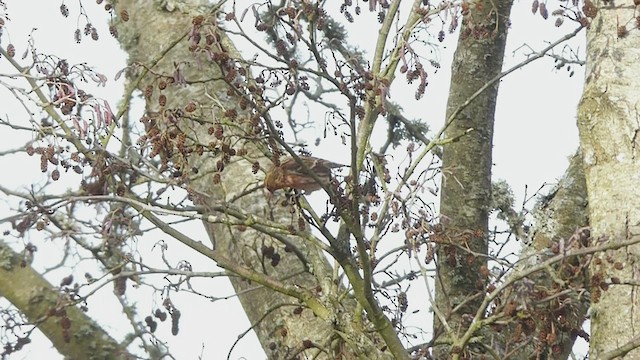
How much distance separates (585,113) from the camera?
342 centimetres

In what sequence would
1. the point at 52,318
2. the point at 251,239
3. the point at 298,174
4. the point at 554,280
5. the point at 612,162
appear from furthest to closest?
the point at 52,318, the point at 251,239, the point at 298,174, the point at 612,162, the point at 554,280

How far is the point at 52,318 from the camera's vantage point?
5.08 m

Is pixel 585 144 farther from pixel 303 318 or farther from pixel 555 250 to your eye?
pixel 303 318

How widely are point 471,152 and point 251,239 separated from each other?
993 millimetres

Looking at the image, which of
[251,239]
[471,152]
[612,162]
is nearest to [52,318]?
[251,239]

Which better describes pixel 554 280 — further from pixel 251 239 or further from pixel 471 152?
pixel 251 239

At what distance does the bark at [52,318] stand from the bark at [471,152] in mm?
1526

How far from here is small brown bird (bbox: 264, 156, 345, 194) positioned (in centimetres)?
343

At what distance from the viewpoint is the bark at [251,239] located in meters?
3.44

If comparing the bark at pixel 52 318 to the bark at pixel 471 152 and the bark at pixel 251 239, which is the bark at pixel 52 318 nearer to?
the bark at pixel 251 239

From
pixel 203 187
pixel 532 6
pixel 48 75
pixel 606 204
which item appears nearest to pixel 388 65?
pixel 532 6

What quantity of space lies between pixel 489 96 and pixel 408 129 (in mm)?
1173

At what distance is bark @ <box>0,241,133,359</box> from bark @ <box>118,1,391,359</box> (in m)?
0.66

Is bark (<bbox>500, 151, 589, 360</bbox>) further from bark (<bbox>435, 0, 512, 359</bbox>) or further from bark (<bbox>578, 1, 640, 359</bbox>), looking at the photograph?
bark (<bbox>435, 0, 512, 359</bbox>)
